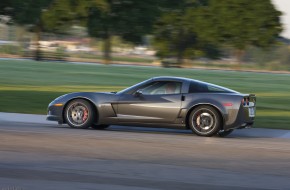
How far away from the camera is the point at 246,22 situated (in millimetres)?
58906

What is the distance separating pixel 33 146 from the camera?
38.7 feet

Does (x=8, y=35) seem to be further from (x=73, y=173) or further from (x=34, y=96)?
(x=73, y=173)

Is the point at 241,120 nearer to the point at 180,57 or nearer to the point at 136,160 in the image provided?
the point at 136,160

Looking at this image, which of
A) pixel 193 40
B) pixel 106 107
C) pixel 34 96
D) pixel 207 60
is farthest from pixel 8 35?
pixel 106 107

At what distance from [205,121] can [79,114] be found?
254 cm

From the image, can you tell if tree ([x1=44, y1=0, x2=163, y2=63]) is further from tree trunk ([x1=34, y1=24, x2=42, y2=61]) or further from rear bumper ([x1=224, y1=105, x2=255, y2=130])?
rear bumper ([x1=224, y1=105, x2=255, y2=130])

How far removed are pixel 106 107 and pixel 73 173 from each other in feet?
19.0

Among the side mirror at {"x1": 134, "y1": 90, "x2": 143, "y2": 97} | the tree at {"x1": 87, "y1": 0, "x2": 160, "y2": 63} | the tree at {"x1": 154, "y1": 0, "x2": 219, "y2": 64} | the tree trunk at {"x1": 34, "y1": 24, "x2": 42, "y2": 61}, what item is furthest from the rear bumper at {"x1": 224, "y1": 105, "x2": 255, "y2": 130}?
the tree at {"x1": 154, "y1": 0, "x2": 219, "y2": 64}

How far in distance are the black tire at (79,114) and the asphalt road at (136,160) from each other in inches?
8.5

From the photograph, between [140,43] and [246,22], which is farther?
[140,43]

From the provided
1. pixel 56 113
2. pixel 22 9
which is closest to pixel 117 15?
pixel 22 9

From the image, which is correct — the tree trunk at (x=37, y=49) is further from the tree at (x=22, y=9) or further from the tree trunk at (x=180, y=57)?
the tree at (x=22, y=9)

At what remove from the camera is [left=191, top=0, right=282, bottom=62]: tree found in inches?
2272

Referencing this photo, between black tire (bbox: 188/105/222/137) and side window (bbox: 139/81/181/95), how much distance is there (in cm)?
67
